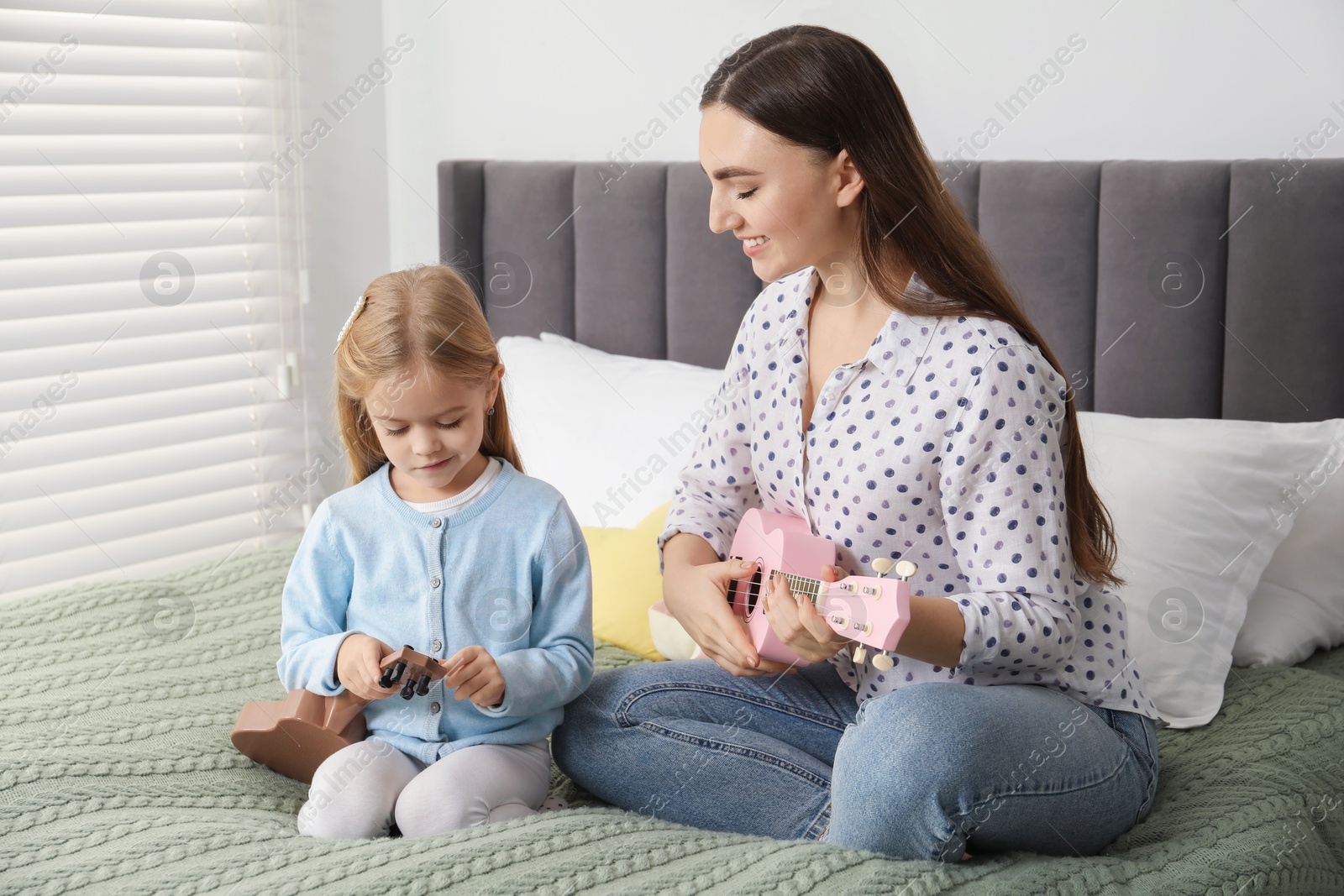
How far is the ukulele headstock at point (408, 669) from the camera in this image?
1.12 m

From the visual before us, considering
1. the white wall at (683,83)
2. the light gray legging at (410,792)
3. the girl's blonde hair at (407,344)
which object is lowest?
the light gray legging at (410,792)

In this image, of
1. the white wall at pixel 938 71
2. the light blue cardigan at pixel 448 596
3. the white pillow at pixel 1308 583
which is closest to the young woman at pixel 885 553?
the light blue cardigan at pixel 448 596

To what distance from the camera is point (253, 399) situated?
2.72 metres

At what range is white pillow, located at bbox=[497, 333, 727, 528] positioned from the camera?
195cm

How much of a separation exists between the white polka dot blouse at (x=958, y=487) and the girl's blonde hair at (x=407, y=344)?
1.12 ft

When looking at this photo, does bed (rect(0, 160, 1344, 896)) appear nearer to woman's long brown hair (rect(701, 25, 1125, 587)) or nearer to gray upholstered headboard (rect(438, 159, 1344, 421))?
gray upholstered headboard (rect(438, 159, 1344, 421))

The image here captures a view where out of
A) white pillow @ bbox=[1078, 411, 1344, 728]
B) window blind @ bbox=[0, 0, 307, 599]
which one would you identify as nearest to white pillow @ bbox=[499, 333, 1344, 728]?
white pillow @ bbox=[1078, 411, 1344, 728]

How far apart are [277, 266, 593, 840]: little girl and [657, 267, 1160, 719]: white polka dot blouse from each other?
0.24 m

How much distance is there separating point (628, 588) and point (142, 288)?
4.69ft

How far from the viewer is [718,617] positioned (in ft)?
4.06

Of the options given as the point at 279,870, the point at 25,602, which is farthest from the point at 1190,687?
the point at 25,602

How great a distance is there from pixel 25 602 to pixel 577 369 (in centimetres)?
100

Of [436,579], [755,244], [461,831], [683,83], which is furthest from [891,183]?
[683,83]

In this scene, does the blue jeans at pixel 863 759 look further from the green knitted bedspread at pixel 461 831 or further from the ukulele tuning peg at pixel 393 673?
the ukulele tuning peg at pixel 393 673
